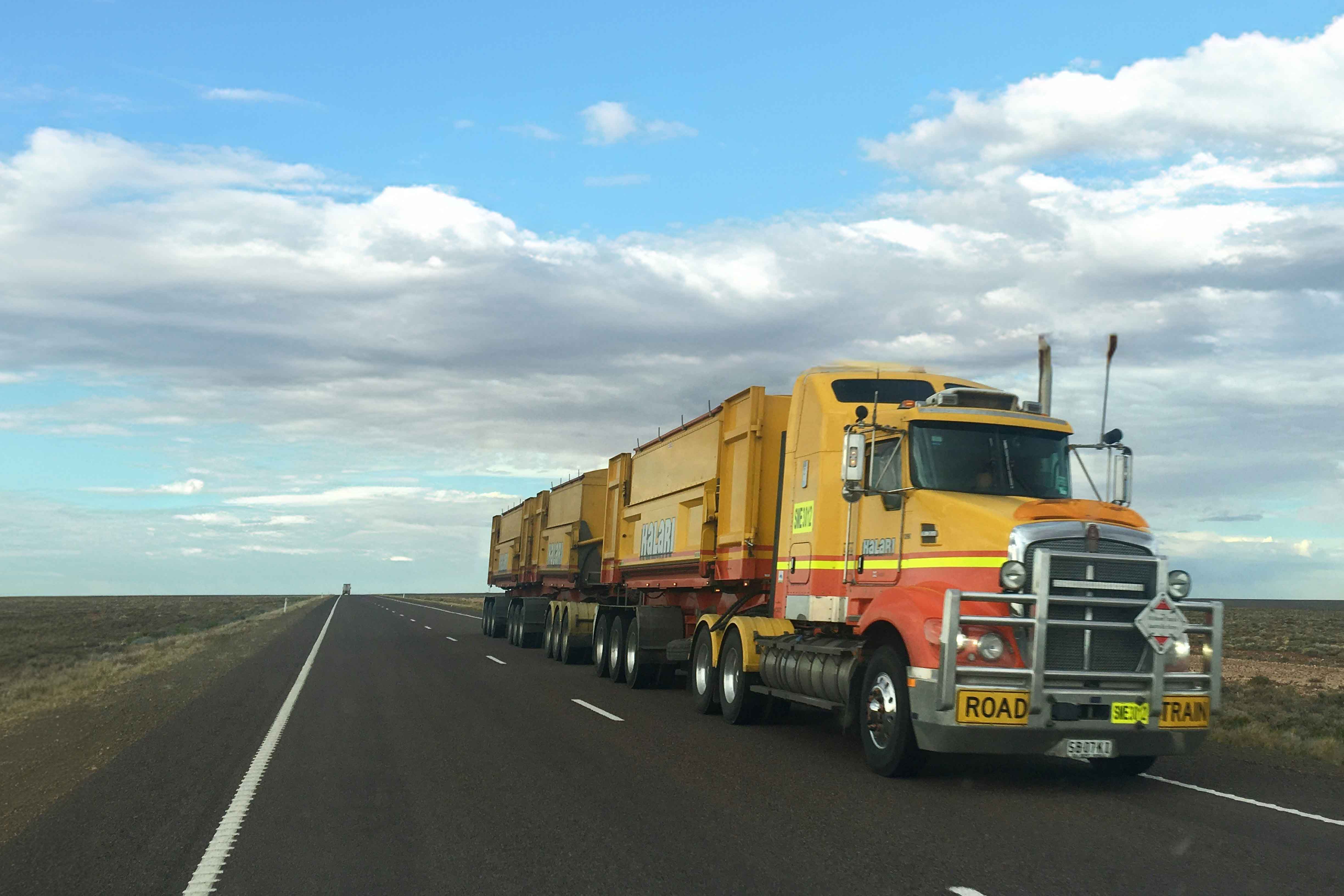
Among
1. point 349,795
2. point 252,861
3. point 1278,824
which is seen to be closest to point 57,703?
point 349,795

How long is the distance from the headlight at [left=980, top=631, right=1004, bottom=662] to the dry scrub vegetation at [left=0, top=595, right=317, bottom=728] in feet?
42.5

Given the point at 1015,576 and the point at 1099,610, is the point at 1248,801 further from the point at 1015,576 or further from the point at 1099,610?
the point at 1015,576

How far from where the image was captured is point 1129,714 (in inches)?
354

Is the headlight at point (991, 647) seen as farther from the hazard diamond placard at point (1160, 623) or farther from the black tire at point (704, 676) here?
the black tire at point (704, 676)

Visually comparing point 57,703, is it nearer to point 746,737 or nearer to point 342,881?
point 746,737

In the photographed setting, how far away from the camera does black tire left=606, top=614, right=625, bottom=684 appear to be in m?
19.8

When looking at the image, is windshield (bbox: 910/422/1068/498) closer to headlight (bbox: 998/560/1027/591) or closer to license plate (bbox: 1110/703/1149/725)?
headlight (bbox: 998/560/1027/591)

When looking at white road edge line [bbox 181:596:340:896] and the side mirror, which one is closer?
white road edge line [bbox 181:596:340:896]

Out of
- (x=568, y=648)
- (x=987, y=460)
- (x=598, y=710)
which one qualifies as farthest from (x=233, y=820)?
(x=568, y=648)

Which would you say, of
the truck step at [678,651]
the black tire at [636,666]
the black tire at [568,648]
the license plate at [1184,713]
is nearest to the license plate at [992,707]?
the license plate at [1184,713]

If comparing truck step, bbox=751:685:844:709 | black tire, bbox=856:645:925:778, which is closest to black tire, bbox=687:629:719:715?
truck step, bbox=751:685:844:709

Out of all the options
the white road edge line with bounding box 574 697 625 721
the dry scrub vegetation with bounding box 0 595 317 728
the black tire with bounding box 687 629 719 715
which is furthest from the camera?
the dry scrub vegetation with bounding box 0 595 317 728

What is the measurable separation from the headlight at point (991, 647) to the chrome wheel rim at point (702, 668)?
6.37m

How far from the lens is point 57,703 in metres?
17.3
